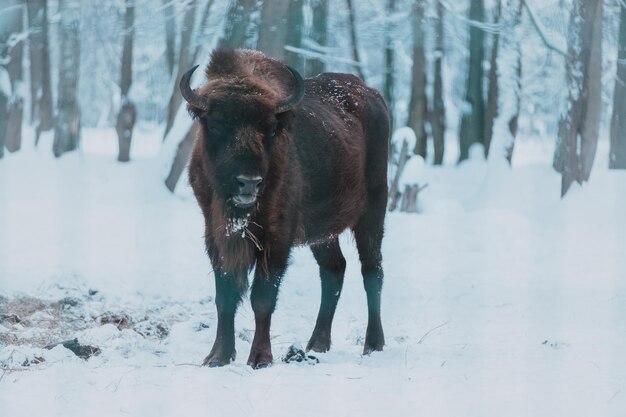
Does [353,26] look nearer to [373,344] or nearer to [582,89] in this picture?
[582,89]

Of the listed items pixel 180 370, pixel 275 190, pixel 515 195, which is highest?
pixel 275 190

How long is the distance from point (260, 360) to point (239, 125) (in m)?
1.42

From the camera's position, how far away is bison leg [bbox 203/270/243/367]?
595cm

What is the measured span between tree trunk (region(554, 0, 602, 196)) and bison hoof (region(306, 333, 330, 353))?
7.88m

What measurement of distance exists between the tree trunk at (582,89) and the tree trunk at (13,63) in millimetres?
12188

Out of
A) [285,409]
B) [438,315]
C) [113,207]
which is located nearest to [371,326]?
[438,315]

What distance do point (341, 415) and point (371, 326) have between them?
2.79m

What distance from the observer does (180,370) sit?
200 inches

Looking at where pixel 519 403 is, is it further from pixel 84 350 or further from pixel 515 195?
pixel 515 195

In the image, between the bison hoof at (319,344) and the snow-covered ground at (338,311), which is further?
the bison hoof at (319,344)

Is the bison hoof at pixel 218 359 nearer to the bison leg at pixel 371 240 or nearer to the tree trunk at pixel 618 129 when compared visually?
the bison leg at pixel 371 240

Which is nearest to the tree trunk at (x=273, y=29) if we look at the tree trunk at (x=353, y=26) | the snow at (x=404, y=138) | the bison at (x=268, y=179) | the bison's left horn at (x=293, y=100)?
the bison at (x=268, y=179)

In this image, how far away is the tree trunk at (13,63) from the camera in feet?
70.9

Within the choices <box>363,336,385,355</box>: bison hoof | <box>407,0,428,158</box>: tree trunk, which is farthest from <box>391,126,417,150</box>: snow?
<box>363,336,385,355</box>: bison hoof
